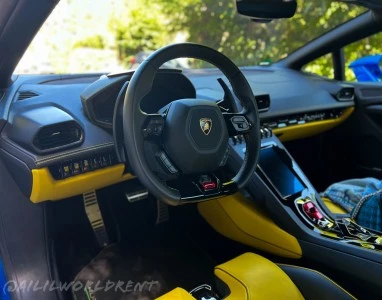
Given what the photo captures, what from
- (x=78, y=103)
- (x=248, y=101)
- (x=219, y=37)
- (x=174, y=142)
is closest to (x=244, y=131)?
→ (x=248, y=101)

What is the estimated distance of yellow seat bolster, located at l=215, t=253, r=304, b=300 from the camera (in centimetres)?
135

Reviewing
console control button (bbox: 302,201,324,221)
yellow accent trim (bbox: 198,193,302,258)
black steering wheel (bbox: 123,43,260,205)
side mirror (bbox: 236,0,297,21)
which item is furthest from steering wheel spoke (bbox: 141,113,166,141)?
console control button (bbox: 302,201,324,221)

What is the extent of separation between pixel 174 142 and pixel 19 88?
73cm

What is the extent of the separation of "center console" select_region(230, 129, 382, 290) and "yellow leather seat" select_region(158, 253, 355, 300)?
226mm

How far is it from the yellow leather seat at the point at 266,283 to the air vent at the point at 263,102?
3.33 feet

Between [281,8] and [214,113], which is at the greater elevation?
[281,8]

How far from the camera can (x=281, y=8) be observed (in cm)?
167

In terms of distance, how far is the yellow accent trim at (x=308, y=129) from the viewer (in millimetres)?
2527

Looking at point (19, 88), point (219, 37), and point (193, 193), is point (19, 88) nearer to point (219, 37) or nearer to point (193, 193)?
point (193, 193)

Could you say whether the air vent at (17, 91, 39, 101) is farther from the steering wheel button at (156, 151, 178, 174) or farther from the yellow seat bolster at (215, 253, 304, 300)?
the yellow seat bolster at (215, 253, 304, 300)

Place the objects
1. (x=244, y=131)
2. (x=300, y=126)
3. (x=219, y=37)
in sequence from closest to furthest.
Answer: (x=244, y=131), (x=300, y=126), (x=219, y=37)

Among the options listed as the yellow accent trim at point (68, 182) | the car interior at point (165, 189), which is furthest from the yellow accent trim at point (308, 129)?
the yellow accent trim at point (68, 182)

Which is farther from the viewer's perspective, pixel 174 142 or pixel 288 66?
pixel 288 66

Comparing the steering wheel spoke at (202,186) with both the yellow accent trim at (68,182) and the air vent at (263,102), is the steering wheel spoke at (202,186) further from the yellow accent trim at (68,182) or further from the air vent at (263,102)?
the air vent at (263,102)
